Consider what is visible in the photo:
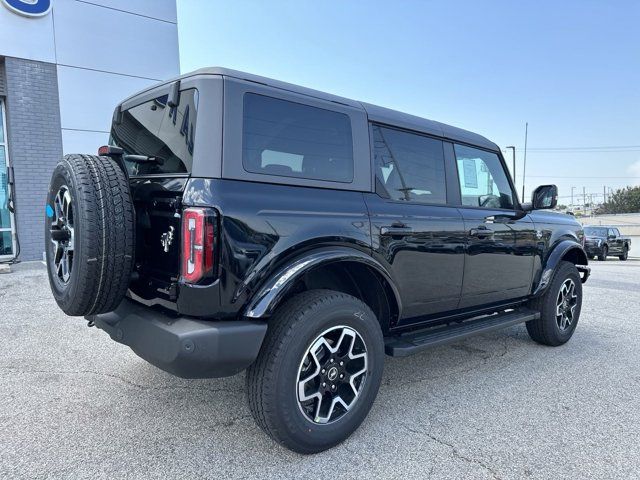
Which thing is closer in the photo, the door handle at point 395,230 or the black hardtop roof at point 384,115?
the black hardtop roof at point 384,115

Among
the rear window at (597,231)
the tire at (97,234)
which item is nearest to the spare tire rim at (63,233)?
the tire at (97,234)

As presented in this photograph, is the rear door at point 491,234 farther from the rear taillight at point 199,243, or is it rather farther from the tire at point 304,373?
the rear taillight at point 199,243

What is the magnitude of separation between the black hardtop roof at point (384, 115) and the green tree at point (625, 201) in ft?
266

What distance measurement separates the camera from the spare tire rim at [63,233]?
2.46 meters

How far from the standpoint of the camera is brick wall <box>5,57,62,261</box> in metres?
8.73

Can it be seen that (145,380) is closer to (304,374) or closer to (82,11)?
(304,374)

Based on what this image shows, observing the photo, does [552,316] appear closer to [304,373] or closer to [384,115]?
[384,115]

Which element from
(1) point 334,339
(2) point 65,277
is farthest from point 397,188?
(2) point 65,277

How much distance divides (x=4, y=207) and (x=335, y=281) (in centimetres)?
919

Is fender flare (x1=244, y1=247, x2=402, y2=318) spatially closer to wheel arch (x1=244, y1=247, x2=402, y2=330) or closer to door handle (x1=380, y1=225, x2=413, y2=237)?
wheel arch (x1=244, y1=247, x2=402, y2=330)

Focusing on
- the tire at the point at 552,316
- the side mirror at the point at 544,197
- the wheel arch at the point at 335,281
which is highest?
the side mirror at the point at 544,197

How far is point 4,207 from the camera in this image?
923 centimetres

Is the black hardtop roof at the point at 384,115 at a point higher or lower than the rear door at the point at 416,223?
higher

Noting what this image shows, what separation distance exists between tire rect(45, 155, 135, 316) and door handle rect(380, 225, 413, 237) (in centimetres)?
147
